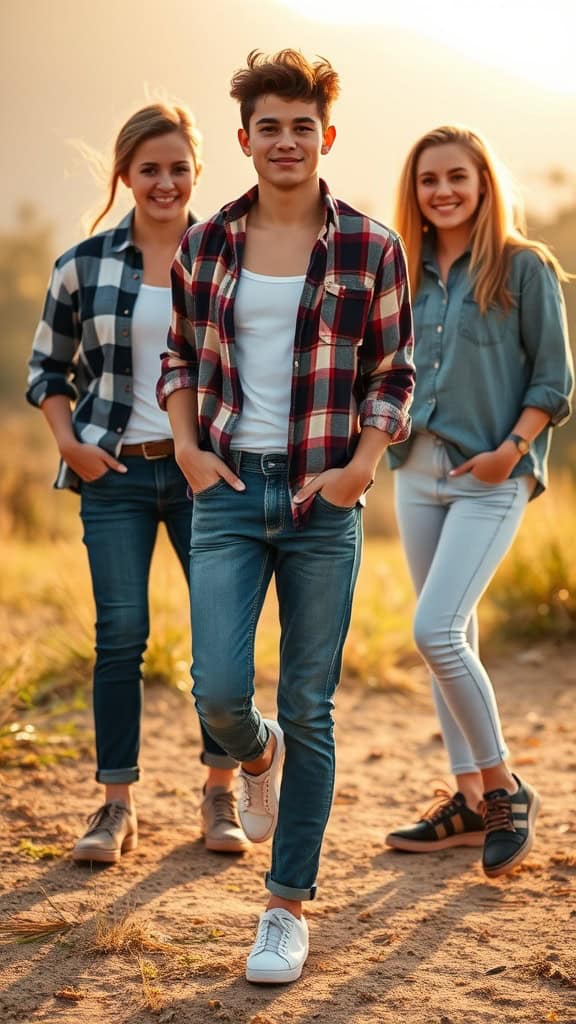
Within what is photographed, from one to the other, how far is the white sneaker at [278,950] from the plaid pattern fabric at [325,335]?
3.41ft

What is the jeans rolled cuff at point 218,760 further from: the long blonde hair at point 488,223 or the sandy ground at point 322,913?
the long blonde hair at point 488,223

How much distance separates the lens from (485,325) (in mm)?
3689

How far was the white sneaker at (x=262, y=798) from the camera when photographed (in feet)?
9.80

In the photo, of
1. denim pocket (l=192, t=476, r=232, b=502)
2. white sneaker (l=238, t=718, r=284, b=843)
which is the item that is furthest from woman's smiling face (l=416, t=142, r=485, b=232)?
white sneaker (l=238, t=718, r=284, b=843)

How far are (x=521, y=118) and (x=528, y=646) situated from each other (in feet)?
71.2

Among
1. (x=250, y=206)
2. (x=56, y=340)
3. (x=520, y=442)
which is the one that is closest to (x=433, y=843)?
(x=520, y=442)

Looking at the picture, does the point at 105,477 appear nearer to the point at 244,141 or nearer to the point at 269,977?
the point at 244,141

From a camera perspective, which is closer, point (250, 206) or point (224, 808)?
point (250, 206)

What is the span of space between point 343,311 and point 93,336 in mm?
1198

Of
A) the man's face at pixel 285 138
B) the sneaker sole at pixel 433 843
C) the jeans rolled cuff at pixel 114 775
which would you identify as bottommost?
the sneaker sole at pixel 433 843

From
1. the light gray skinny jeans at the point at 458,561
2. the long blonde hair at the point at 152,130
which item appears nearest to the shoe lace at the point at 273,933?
the light gray skinny jeans at the point at 458,561

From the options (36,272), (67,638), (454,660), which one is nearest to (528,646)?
(67,638)

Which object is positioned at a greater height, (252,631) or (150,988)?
(252,631)

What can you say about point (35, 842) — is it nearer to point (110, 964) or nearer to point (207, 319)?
point (110, 964)
